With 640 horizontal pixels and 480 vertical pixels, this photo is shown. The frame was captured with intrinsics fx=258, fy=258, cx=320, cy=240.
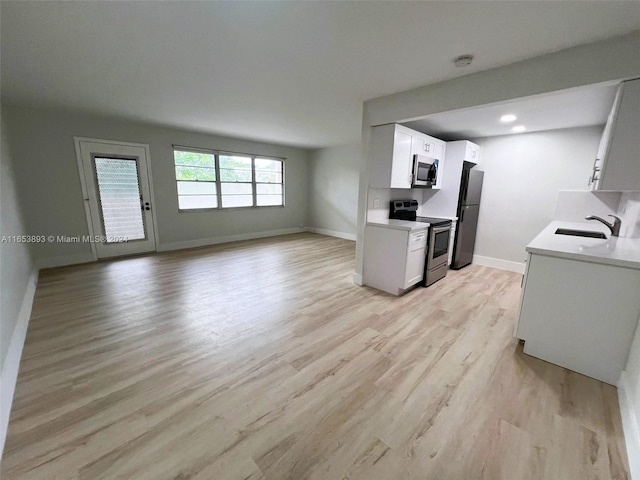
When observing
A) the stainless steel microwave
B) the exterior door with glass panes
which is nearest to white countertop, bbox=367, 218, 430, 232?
the stainless steel microwave

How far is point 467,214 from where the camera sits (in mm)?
4273

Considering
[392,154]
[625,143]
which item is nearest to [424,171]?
[392,154]

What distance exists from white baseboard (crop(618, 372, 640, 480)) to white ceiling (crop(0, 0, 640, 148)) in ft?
7.64

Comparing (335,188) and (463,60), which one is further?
(335,188)

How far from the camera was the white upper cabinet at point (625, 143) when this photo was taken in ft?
5.77

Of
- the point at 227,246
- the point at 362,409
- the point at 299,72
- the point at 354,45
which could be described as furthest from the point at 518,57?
the point at 227,246

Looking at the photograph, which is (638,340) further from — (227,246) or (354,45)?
(227,246)

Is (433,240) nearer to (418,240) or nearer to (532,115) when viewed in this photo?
(418,240)

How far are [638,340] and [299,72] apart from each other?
3.29 metres

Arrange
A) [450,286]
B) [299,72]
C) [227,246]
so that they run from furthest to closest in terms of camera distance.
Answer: [227,246]
[450,286]
[299,72]

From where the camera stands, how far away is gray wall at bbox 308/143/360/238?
6.72 metres

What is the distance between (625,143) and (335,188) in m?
5.67

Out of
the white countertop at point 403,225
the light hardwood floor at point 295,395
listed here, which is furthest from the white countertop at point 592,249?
the white countertop at point 403,225

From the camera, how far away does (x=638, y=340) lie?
1.67 metres
